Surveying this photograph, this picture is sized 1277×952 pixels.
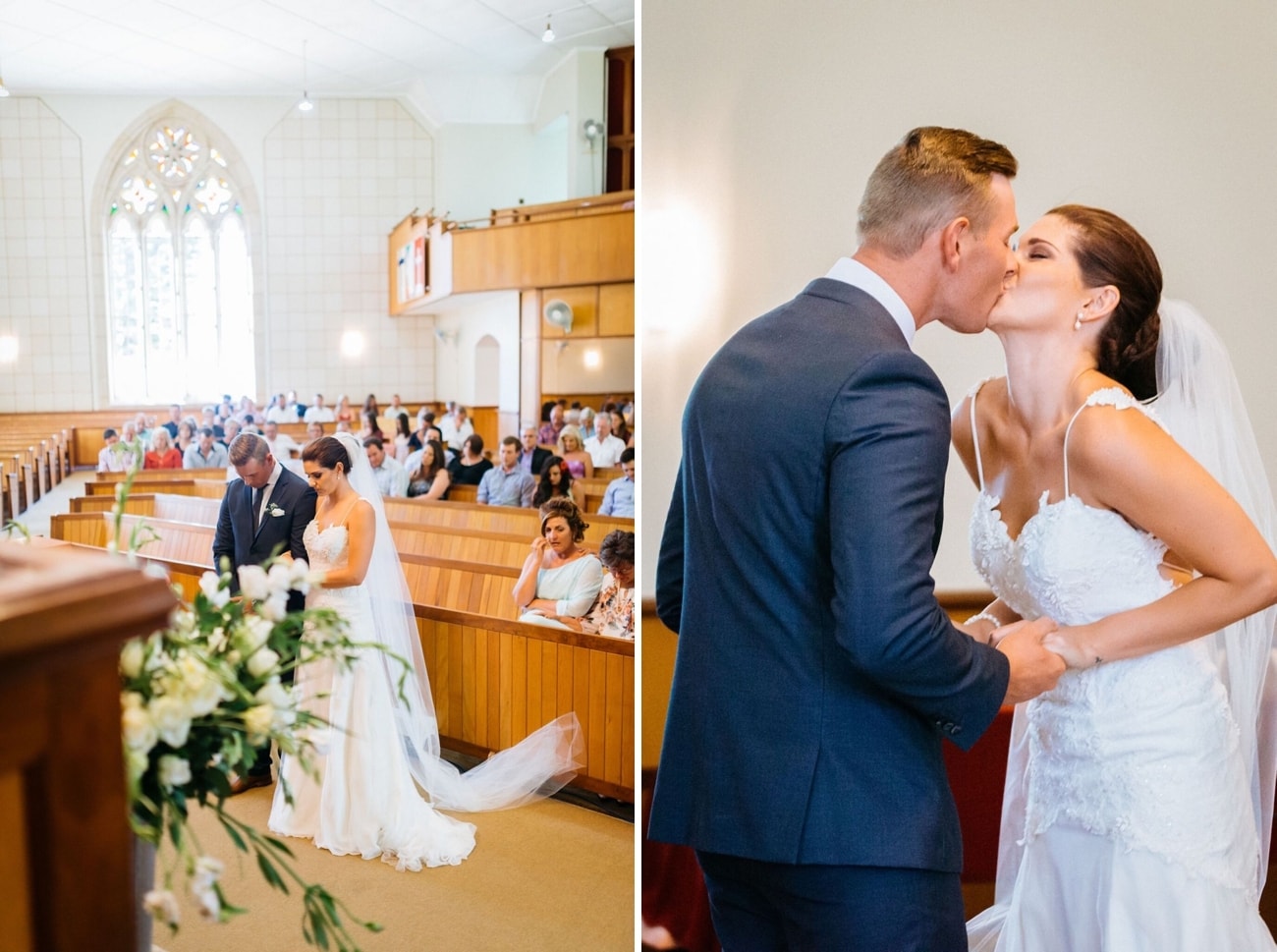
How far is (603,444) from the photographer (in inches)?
143

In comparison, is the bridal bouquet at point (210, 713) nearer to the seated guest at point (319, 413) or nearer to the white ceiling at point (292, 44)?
the seated guest at point (319, 413)

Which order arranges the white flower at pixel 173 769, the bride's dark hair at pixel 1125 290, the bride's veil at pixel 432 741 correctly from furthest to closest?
the bride's veil at pixel 432 741 → the bride's dark hair at pixel 1125 290 → the white flower at pixel 173 769

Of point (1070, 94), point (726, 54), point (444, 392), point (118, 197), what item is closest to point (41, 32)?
point (118, 197)

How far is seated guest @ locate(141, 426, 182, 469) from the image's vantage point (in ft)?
6.91

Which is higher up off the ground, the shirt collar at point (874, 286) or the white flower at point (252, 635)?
the shirt collar at point (874, 286)

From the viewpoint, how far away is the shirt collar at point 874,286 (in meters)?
1.48

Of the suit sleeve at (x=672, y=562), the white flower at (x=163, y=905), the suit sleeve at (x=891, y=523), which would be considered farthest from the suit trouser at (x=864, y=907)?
the white flower at (x=163, y=905)

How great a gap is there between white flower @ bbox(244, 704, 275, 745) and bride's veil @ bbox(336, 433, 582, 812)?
141 centimetres

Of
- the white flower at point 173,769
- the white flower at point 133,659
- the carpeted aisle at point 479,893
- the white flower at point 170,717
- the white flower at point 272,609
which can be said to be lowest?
the carpeted aisle at point 479,893

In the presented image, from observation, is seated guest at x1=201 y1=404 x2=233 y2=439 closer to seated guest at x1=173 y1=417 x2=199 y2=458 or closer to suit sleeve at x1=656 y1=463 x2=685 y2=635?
seated guest at x1=173 y1=417 x2=199 y2=458

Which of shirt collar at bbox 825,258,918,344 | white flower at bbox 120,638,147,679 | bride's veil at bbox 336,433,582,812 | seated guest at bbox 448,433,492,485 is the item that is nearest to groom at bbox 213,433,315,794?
bride's veil at bbox 336,433,582,812

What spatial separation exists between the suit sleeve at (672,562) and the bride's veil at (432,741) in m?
0.96

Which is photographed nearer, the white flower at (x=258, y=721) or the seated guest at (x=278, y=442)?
the white flower at (x=258, y=721)

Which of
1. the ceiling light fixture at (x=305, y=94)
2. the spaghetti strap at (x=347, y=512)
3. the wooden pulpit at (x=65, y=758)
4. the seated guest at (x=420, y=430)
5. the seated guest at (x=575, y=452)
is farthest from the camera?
the seated guest at (x=575, y=452)
